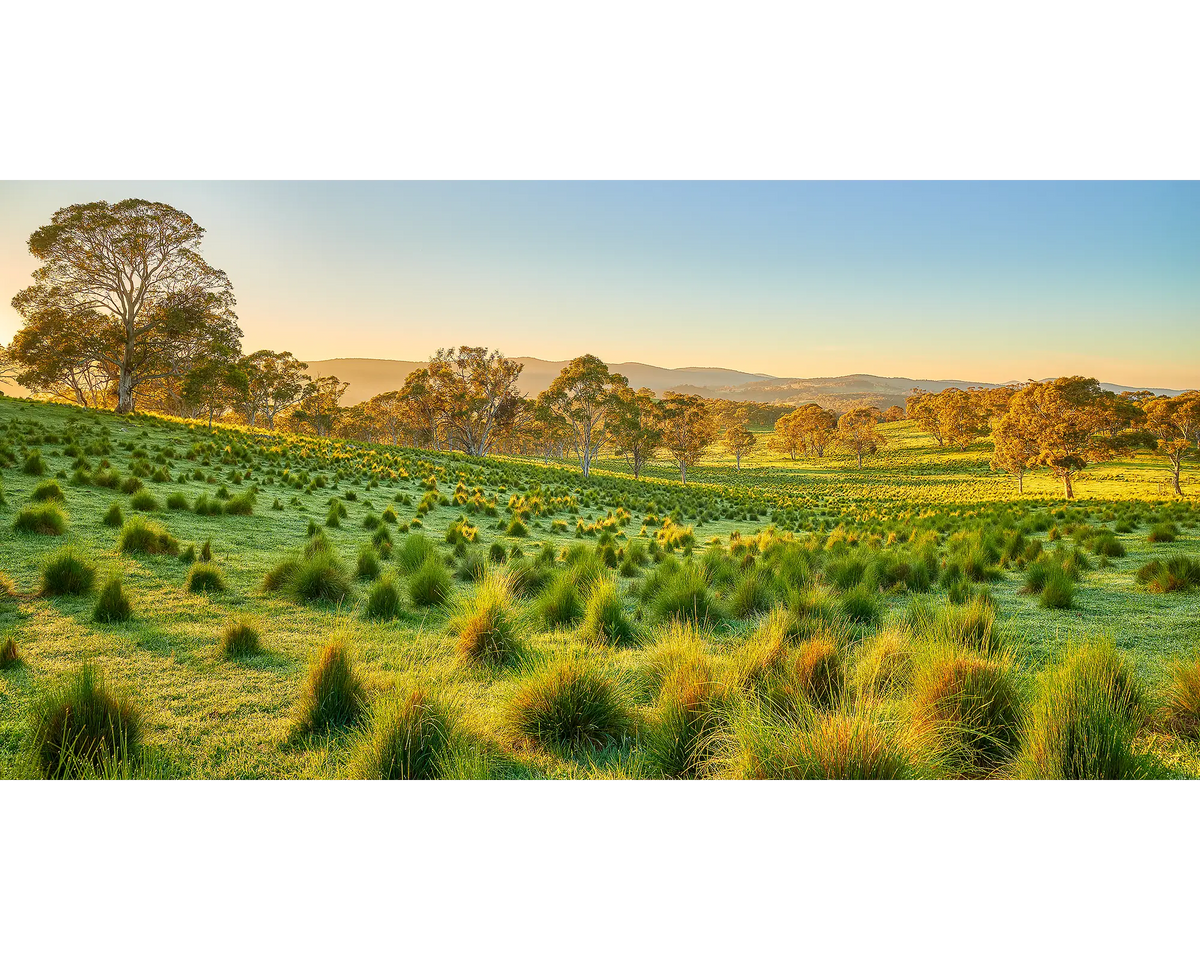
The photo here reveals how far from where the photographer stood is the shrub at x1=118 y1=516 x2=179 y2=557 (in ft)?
15.8

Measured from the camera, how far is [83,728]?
2.22 meters

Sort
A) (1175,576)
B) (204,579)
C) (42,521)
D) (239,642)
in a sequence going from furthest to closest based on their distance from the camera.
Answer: (1175,576) → (42,521) → (204,579) → (239,642)

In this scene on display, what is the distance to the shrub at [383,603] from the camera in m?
4.20

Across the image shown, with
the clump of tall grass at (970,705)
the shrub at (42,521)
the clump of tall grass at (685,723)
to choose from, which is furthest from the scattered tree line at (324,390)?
the clump of tall grass at (970,705)

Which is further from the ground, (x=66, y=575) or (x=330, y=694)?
(x=66, y=575)

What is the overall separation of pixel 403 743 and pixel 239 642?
171cm

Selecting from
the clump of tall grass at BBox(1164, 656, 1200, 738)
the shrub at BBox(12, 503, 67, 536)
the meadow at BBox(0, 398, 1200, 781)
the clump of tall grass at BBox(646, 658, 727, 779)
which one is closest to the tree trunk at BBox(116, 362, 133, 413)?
the meadow at BBox(0, 398, 1200, 781)

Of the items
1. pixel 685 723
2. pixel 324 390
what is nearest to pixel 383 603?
pixel 685 723

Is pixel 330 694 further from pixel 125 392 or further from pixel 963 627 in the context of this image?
pixel 125 392
